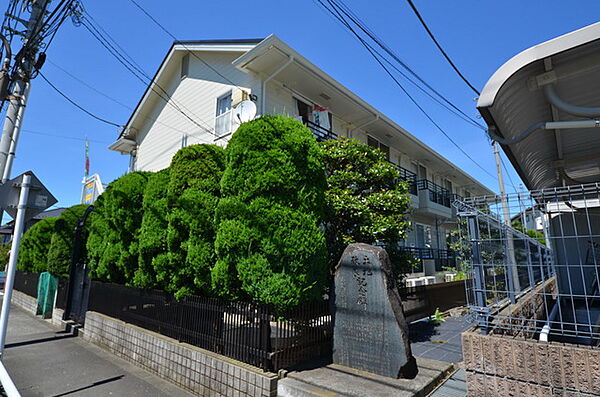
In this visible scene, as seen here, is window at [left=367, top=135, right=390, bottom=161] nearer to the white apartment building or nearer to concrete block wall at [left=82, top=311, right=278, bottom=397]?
the white apartment building

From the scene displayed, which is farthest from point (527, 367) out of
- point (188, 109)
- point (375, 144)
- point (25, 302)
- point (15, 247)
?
point (25, 302)

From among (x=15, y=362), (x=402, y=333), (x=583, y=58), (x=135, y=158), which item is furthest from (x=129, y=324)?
(x=135, y=158)

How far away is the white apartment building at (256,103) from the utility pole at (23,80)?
16.0 feet

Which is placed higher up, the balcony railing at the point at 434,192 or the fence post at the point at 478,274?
the balcony railing at the point at 434,192

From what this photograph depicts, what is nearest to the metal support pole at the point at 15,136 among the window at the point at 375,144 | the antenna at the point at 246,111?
the antenna at the point at 246,111

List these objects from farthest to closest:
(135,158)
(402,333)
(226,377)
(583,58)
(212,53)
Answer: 1. (135,158)
2. (212,53)
3. (226,377)
4. (402,333)
5. (583,58)

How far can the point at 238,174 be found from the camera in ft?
15.9

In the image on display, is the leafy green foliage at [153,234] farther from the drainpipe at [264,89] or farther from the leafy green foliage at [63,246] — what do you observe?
the leafy green foliage at [63,246]

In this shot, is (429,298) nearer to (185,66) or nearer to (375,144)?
(375,144)

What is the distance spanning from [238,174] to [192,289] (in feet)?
8.19

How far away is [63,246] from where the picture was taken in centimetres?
1013

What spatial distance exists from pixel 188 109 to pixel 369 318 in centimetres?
1149

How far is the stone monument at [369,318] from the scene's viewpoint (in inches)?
159

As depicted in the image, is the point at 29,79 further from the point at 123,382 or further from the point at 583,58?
the point at 583,58
